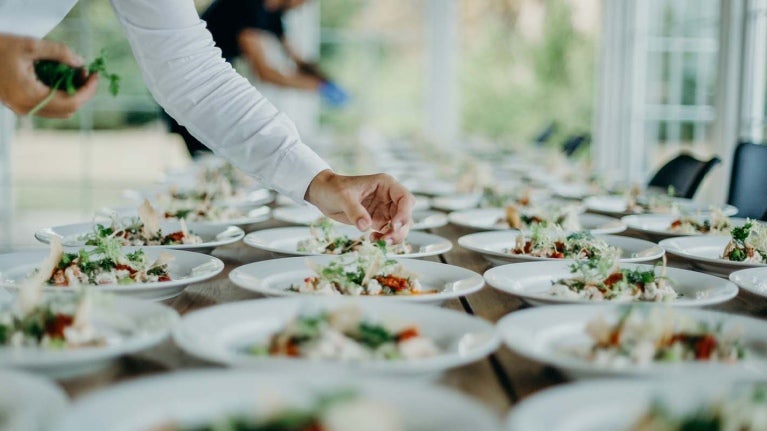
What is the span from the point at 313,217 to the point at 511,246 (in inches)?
26.1

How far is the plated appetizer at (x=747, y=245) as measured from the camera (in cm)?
171

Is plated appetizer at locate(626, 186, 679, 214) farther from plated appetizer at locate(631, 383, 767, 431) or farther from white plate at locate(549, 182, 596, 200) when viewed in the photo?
plated appetizer at locate(631, 383, 767, 431)

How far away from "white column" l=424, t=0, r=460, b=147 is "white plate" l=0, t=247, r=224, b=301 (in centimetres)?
733

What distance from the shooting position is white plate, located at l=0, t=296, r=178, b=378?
90cm

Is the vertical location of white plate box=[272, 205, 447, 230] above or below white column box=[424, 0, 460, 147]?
below

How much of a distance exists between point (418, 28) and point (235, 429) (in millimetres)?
8645

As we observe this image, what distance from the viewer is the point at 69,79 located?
59.9 inches

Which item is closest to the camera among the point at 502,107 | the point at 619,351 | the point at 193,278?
the point at 619,351

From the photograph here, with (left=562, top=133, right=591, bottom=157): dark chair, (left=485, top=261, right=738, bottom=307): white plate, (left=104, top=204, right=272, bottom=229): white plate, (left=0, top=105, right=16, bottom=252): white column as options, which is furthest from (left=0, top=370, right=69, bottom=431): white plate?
(left=0, top=105, right=16, bottom=252): white column

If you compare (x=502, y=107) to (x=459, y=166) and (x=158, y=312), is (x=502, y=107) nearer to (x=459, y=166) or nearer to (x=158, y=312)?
(x=459, y=166)

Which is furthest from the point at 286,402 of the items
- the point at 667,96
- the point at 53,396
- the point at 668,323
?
the point at 667,96

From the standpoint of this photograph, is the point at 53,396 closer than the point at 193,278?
Yes

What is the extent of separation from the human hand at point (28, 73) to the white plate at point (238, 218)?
1.51 ft

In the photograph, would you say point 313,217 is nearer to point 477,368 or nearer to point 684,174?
point 477,368
